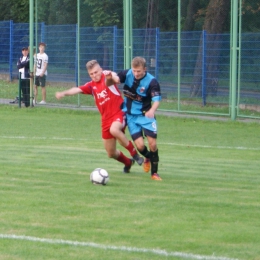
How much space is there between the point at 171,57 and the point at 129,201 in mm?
14206

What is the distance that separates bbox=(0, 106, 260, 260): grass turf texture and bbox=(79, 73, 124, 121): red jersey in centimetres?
93

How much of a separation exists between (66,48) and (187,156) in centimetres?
1227

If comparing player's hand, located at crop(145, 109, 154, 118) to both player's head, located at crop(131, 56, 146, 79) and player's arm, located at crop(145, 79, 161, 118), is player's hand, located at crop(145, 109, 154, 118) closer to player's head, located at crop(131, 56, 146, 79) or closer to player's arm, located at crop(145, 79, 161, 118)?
player's arm, located at crop(145, 79, 161, 118)

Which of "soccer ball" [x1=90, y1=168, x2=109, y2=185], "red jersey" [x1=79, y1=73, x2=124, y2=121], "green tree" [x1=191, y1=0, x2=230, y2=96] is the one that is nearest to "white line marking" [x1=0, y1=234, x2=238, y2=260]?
"soccer ball" [x1=90, y1=168, x2=109, y2=185]

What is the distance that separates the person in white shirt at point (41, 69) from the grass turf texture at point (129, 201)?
884cm

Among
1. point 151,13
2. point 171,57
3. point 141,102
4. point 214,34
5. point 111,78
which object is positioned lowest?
point 141,102

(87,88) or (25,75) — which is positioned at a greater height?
(87,88)

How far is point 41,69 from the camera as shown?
82.0 feet

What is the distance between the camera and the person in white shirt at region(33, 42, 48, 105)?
24.8 metres

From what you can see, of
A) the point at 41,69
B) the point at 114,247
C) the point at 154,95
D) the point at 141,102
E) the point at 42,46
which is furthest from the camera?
the point at 41,69

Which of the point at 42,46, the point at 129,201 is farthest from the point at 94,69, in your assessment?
the point at 42,46

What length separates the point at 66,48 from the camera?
25.0 metres

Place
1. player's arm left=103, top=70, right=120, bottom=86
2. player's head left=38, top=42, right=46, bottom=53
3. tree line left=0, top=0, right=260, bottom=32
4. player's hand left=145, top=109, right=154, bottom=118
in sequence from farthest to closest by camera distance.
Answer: player's head left=38, top=42, right=46, bottom=53 → tree line left=0, top=0, right=260, bottom=32 → player's arm left=103, top=70, right=120, bottom=86 → player's hand left=145, top=109, right=154, bottom=118

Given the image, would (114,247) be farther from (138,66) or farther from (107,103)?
(107,103)
